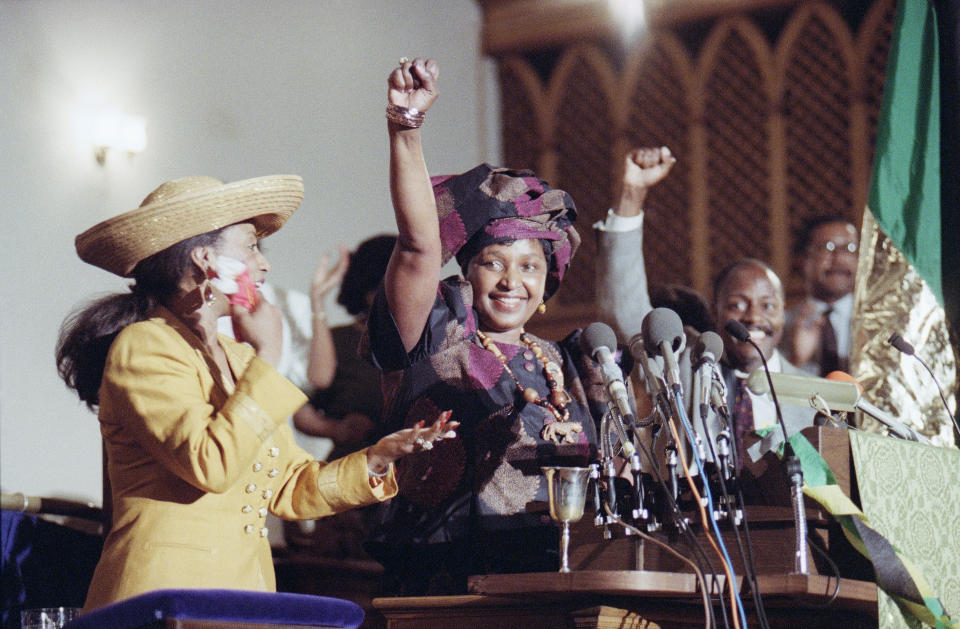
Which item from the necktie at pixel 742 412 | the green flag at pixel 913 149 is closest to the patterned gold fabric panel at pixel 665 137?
the green flag at pixel 913 149

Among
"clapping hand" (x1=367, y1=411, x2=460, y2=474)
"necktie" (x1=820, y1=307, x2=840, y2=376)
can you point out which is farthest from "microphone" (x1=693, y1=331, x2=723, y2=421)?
"necktie" (x1=820, y1=307, x2=840, y2=376)

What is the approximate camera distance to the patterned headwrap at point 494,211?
2.51 m

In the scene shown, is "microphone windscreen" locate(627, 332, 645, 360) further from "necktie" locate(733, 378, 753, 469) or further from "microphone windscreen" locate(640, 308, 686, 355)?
"necktie" locate(733, 378, 753, 469)

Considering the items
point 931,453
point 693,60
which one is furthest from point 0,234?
point 693,60

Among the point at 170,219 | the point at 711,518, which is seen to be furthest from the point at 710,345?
the point at 170,219

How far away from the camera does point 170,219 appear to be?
2.10 metres

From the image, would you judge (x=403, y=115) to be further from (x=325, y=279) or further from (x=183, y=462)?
(x=325, y=279)

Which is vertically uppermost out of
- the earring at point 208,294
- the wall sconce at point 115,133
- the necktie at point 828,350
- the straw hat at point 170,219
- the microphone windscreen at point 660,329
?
the wall sconce at point 115,133

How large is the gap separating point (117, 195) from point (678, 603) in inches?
107

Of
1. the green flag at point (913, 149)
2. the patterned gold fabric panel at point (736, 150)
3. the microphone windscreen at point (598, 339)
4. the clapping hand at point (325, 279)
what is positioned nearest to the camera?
the microphone windscreen at point (598, 339)

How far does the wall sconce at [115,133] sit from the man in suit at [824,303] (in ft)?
7.72

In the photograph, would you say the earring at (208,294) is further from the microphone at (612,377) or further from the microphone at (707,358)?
the microphone at (707,358)

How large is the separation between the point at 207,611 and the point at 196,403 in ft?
1.33

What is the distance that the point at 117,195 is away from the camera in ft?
13.0
